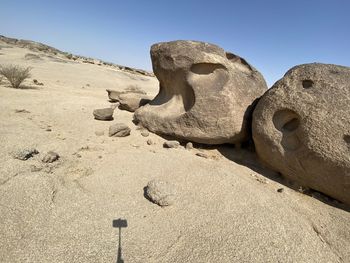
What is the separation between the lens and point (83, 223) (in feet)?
8.15

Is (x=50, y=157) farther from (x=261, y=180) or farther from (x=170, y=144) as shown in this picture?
(x=261, y=180)

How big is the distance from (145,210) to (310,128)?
2.05 m

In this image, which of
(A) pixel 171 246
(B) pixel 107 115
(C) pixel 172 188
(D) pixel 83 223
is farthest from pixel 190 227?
(B) pixel 107 115

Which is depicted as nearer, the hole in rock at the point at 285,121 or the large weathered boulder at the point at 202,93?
the hole in rock at the point at 285,121

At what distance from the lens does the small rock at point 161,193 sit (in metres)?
2.86

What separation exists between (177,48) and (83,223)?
3114 millimetres

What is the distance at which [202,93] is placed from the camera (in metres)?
4.38

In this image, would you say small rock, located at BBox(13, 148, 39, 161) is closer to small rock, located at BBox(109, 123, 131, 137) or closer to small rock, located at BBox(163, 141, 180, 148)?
A: small rock, located at BBox(109, 123, 131, 137)

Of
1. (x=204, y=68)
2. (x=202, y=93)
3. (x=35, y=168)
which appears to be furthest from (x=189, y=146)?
(x=35, y=168)

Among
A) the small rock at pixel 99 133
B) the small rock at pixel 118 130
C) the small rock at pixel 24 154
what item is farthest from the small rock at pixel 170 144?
the small rock at pixel 24 154

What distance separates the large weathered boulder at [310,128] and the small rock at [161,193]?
4.95 feet

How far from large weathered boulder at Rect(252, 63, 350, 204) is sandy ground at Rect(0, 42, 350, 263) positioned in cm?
25

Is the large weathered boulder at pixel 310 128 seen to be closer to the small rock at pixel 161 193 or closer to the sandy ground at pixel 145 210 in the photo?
the sandy ground at pixel 145 210

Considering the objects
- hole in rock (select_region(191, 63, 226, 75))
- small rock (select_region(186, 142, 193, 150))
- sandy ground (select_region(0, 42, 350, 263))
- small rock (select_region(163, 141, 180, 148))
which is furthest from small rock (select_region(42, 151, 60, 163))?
hole in rock (select_region(191, 63, 226, 75))
